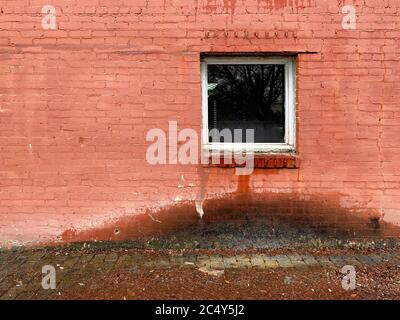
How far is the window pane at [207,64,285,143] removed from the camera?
17.3 feet

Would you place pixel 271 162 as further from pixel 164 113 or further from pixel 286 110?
pixel 164 113

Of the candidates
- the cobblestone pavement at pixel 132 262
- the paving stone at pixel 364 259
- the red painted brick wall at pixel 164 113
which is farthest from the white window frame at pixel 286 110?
the paving stone at pixel 364 259

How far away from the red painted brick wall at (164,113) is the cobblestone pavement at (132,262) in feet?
0.93

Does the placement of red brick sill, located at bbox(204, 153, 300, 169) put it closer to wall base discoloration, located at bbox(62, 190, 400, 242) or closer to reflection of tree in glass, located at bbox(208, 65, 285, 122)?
wall base discoloration, located at bbox(62, 190, 400, 242)

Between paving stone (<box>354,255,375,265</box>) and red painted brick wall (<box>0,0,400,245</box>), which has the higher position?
red painted brick wall (<box>0,0,400,245</box>)

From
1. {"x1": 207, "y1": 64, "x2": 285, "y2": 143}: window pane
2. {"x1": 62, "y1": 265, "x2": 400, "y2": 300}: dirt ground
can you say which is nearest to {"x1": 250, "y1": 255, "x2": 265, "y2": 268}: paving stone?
{"x1": 62, "y1": 265, "x2": 400, "y2": 300}: dirt ground

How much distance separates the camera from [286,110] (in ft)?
17.3

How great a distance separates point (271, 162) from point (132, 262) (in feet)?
6.42

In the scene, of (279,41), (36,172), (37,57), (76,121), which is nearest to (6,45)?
(37,57)

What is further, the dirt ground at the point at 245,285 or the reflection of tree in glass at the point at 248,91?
the reflection of tree in glass at the point at 248,91

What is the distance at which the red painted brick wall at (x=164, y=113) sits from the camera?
4.98 m

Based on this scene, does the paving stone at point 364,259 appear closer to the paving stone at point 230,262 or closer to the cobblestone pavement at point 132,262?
the cobblestone pavement at point 132,262

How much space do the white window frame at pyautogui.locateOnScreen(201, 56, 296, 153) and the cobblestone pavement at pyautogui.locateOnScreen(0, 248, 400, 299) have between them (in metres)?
1.23

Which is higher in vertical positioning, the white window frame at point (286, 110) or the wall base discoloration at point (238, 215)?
the white window frame at point (286, 110)
